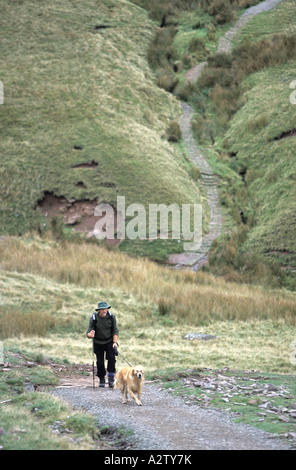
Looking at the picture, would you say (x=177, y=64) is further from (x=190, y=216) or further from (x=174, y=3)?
(x=190, y=216)

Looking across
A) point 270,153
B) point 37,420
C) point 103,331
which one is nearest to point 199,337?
point 103,331

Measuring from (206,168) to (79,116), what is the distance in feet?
27.4

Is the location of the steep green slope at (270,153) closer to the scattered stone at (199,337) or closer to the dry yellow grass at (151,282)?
the dry yellow grass at (151,282)

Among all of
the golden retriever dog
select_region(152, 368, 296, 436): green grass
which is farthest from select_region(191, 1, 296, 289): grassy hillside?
the golden retriever dog

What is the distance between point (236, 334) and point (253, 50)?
31.3 meters

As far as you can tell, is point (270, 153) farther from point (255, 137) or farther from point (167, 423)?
point (167, 423)

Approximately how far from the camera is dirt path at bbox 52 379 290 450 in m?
6.20

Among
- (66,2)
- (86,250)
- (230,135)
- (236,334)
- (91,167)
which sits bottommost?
(236,334)

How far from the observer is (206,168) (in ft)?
115

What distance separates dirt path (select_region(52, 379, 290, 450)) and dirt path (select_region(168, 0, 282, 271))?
56.0 feet

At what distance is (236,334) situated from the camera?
17.2 m

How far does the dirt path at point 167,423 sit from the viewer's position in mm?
6195

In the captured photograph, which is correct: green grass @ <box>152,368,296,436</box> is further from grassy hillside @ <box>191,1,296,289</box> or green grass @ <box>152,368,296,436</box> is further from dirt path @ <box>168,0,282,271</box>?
dirt path @ <box>168,0,282,271</box>
